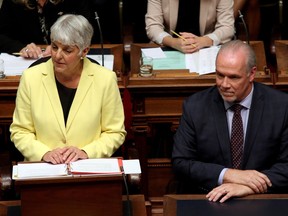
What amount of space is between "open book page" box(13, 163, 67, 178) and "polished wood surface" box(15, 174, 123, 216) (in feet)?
0.15

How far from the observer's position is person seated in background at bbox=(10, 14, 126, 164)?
132 inches

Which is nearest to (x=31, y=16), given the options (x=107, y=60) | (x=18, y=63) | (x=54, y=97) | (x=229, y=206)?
(x=18, y=63)

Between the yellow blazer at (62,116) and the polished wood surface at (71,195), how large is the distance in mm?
581

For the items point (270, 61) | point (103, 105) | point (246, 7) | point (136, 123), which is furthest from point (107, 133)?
point (246, 7)

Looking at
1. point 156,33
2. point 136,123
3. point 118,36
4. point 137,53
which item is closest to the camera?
point 136,123

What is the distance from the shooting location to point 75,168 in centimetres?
283

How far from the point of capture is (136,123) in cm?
403

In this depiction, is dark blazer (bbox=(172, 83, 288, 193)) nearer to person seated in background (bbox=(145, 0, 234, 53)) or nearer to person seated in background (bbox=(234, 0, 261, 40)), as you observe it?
person seated in background (bbox=(145, 0, 234, 53))

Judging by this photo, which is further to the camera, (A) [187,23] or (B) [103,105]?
(A) [187,23]

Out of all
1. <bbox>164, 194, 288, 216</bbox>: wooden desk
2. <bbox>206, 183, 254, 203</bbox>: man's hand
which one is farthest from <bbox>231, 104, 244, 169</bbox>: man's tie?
<bbox>164, 194, 288, 216</bbox>: wooden desk

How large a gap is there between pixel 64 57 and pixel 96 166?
638 mm

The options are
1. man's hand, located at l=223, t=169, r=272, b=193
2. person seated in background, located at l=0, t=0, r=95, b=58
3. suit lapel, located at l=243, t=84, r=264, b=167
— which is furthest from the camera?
person seated in background, located at l=0, t=0, r=95, b=58

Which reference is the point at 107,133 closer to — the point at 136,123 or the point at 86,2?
the point at 136,123

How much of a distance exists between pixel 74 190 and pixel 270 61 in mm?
2510
